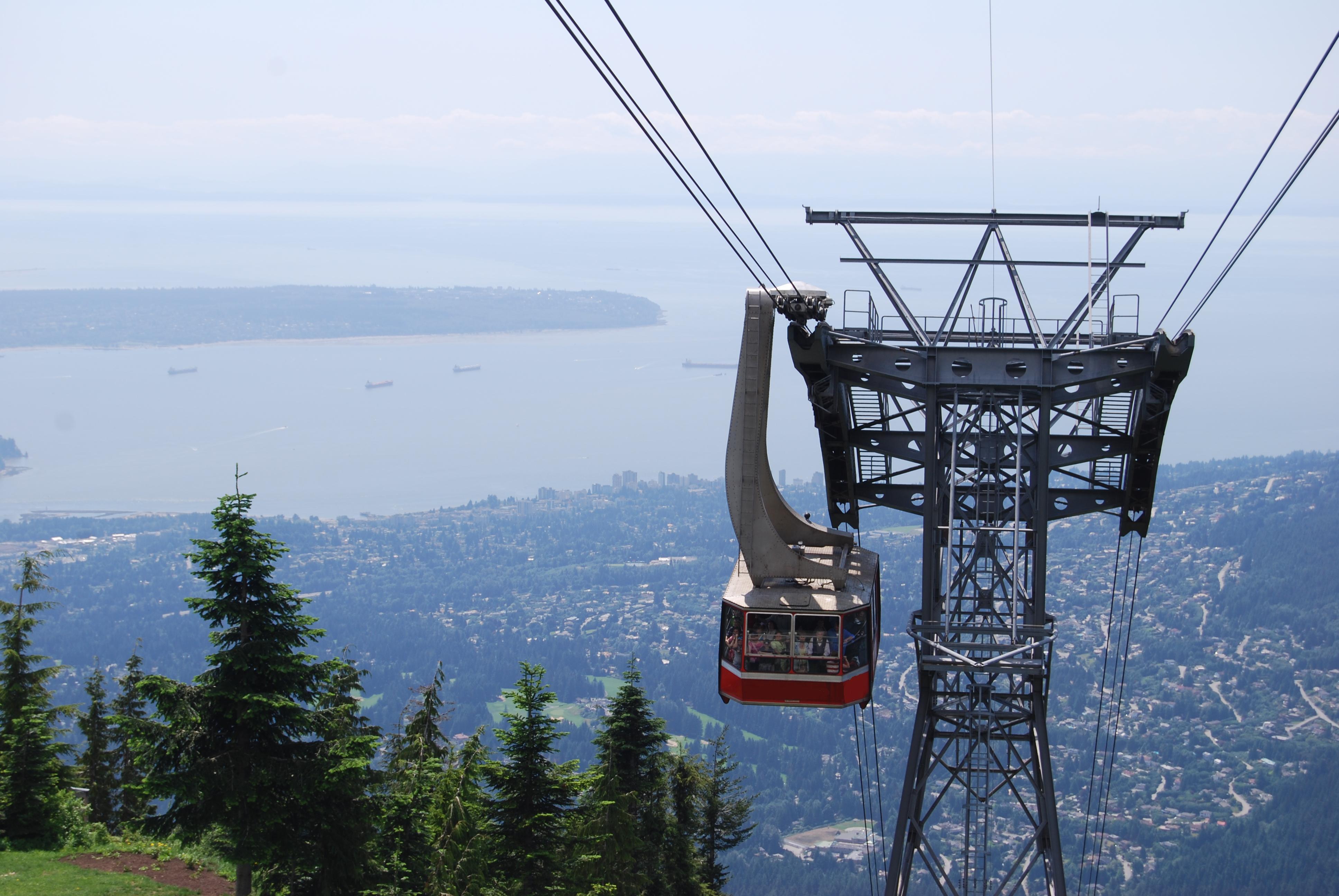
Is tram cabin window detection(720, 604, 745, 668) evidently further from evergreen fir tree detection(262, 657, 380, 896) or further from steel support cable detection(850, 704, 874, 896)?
evergreen fir tree detection(262, 657, 380, 896)

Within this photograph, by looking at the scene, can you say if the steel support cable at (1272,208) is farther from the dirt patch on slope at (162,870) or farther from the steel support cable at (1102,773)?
the steel support cable at (1102,773)

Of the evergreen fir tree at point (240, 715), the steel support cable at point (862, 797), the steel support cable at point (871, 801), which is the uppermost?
the evergreen fir tree at point (240, 715)

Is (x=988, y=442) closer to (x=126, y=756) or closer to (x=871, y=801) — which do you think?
(x=126, y=756)

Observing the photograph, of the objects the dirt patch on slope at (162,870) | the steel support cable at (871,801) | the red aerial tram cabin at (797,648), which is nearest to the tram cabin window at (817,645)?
the red aerial tram cabin at (797,648)

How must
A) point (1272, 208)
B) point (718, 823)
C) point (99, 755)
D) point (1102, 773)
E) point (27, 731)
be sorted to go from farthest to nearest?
point (1102, 773), point (99, 755), point (718, 823), point (27, 731), point (1272, 208)

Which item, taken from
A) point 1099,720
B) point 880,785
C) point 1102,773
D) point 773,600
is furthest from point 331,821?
point 1102,773

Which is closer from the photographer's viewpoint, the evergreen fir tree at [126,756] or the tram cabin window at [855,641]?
the tram cabin window at [855,641]

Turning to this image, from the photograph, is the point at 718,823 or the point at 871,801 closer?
the point at 718,823

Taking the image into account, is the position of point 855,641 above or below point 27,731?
above
